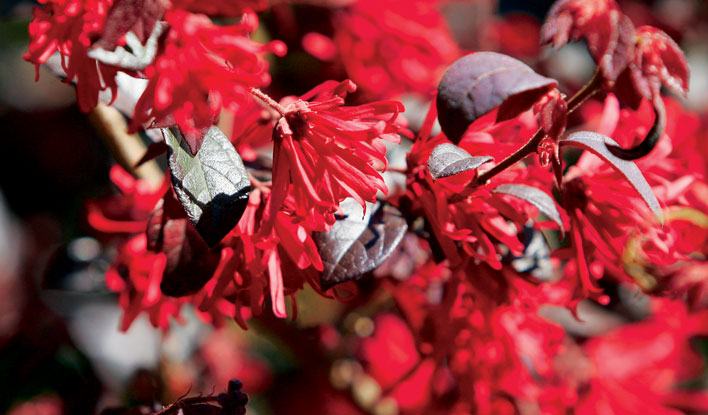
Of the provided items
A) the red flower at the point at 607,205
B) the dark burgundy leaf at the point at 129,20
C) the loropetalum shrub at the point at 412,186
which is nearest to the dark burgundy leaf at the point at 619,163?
the loropetalum shrub at the point at 412,186

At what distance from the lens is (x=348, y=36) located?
1.39 metres

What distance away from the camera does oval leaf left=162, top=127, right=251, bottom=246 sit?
58 centimetres

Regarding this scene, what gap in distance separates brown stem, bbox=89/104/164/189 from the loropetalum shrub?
0.26ft

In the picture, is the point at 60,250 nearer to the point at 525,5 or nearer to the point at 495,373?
the point at 495,373

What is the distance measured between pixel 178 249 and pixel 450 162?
0.98ft

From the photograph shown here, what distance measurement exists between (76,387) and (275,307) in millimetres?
711

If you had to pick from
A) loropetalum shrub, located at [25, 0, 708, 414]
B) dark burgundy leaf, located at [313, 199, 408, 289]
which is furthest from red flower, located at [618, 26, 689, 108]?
dark burgundy leaf, located at [313, 199, 408, 289]

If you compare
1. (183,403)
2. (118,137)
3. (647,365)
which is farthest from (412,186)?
(647,365)

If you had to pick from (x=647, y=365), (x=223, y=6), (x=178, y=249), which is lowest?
(x=647, y=365)

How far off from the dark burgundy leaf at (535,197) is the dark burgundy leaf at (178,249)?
31 centimetres

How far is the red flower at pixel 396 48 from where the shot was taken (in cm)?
132

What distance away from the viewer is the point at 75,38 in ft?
2.03

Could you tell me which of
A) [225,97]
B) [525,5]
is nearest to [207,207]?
[225,97]

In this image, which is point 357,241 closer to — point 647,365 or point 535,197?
point 535,197
